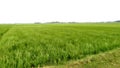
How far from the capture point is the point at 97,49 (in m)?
8.38

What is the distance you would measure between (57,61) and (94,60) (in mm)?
1759

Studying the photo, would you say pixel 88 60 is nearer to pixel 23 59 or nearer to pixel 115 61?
pixel 115 61

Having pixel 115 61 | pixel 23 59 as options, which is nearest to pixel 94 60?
pixel 115 61

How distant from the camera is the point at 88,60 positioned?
6.11 metres

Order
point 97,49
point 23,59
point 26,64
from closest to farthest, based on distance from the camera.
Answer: point 26,64 < point 23,59 < point 97,49

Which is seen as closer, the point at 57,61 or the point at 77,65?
the point at 77,65

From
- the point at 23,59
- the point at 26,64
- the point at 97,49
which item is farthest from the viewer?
the point at 97,49

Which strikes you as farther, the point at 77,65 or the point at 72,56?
the point at 72,56

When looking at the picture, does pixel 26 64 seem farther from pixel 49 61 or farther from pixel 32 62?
pixel 49 61

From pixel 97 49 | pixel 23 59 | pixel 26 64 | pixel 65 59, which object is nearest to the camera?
pixel 26 64

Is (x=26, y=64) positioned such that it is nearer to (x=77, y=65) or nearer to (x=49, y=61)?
(x=49, y=61)

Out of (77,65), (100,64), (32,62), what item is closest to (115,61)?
(100,64)

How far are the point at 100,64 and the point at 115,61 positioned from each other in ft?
2.98

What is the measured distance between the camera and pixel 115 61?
6039 mm
